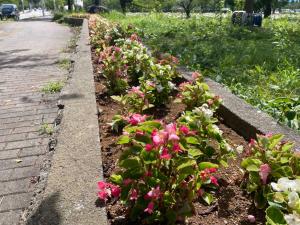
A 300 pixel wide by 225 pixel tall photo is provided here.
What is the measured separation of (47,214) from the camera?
2.06 m

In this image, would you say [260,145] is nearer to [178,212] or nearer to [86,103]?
[178,212]

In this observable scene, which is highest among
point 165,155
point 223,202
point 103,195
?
point 165,155

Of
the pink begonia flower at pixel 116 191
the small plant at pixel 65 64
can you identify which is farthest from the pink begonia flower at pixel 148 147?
the small plant at pixel 65 64

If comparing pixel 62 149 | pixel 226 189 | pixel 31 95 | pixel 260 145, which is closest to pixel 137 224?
pixel 226 189

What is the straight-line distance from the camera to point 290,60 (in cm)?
638

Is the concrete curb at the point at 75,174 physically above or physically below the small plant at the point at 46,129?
above

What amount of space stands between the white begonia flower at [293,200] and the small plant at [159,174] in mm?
416

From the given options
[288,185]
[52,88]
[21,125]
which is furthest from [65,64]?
[288,185]

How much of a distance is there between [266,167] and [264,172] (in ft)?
0.10

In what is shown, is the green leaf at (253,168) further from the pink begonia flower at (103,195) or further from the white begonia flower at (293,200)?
the pink begonia flower at (103,195)

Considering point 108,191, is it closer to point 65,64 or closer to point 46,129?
point 46,129

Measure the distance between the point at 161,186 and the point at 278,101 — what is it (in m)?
2.02

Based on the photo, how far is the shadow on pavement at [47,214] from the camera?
201 cm

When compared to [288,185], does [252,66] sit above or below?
below
